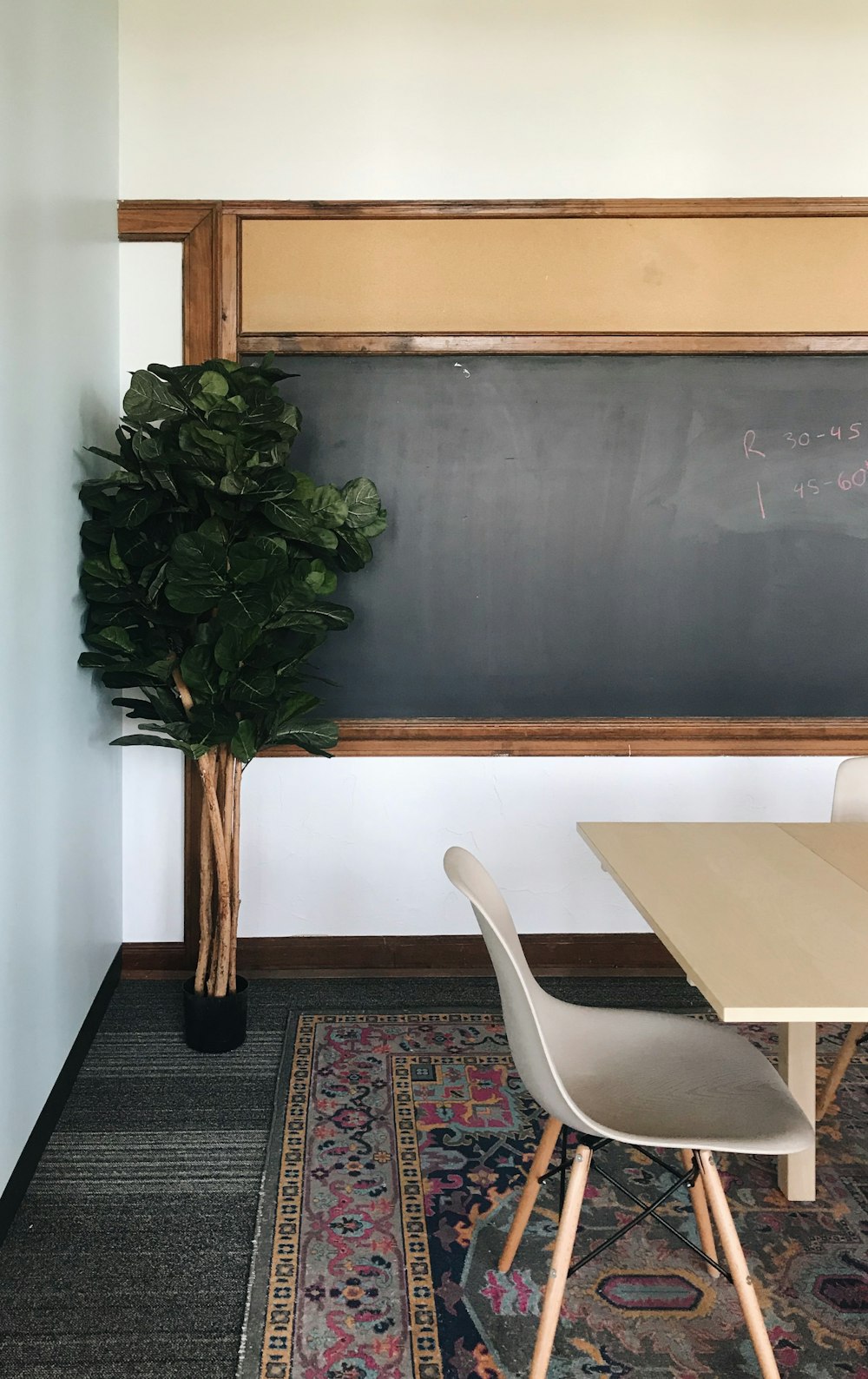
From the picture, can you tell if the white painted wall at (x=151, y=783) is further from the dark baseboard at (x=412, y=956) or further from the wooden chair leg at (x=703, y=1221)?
the wooden chair leg at (x=703, y=1221)

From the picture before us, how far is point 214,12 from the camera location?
3.11 m

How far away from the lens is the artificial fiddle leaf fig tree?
8.30ft

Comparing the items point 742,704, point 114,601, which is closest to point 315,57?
point 114,601

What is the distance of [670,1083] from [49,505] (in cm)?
187

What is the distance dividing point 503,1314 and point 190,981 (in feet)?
4.61

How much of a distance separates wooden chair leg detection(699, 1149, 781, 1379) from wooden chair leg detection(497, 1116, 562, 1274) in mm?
305

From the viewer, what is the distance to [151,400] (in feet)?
8.33

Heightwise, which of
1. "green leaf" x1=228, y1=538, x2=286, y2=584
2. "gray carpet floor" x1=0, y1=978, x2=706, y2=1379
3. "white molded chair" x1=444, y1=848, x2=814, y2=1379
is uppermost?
"green leaf" x1=228, y1=538, x2=286, y2=584

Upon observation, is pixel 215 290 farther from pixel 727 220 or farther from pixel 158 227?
pixel 727 220

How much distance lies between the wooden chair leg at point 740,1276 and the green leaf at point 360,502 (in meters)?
1.79

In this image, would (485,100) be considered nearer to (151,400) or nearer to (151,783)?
(151,400)

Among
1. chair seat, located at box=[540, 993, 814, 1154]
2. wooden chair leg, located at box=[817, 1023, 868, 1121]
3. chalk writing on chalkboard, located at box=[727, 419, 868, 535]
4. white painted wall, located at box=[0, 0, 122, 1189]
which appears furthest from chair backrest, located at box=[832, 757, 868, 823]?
white painted wall, located at box=[0, 0, 122, 1189]

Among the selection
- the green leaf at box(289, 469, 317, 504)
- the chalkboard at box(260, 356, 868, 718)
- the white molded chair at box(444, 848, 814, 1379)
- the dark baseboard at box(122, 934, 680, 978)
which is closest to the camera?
the white molded chair at box(444, 848, 814, 1379)

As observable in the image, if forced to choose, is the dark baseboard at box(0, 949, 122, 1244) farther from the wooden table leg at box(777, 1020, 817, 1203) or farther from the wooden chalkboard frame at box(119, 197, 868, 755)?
the wooden table leg at box(777, 1020, 817, 1203)
